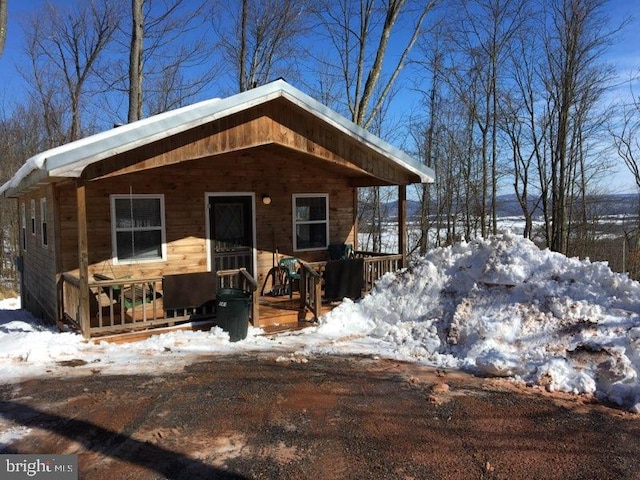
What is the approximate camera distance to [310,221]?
1102 centimetres

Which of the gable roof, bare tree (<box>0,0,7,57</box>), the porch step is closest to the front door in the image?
the porch step

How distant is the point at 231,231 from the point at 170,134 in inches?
134

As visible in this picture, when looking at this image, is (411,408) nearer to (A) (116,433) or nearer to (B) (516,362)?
(B) (516,362)

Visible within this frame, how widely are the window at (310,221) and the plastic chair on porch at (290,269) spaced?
46cm

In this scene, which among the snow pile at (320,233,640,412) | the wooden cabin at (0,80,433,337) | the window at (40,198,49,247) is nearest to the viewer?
the snow pile at (320,233,640,412)

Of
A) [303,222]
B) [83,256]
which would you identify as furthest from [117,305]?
[303,222]

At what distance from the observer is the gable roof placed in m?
6.33

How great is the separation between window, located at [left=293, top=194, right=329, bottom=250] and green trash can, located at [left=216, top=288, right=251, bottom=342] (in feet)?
10.9

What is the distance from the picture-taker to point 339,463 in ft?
12.5

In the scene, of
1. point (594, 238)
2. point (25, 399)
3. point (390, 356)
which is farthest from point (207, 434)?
point (594, 238)

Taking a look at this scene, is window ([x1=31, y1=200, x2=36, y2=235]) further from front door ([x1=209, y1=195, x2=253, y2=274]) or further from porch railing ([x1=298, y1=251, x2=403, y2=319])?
porch railing ([x1=298, y1=251, x2=403, y2=319])

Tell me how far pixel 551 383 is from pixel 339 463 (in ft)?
9.57

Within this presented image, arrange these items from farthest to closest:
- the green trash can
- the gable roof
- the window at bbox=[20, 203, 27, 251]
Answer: the window at bbox=[20, 203, 27, 251] < the green trash can < the gable roof

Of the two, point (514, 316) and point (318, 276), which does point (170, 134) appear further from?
point (514, 316)
